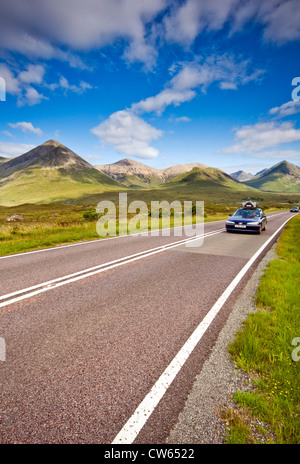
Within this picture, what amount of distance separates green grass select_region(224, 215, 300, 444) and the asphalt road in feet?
1.72

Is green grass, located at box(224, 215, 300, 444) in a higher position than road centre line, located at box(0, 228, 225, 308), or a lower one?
lower

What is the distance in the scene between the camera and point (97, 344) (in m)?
3.13

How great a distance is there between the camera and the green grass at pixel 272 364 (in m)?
1.94

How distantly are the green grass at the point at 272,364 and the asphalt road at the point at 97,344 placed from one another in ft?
1.72

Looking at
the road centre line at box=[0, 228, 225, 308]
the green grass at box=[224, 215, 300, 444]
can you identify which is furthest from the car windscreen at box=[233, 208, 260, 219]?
the green grass at box=[224, 215, 300, 444]

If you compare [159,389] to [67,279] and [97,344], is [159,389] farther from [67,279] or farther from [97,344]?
[67,279]

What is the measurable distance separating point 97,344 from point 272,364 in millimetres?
2343

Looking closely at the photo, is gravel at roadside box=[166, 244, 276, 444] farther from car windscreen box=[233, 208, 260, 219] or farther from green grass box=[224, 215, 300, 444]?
car windscreen box=[233, 208, 260, 219]

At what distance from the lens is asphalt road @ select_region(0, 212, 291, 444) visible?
6.64 feet

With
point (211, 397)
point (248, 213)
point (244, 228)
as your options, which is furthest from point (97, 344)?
point (248, 213)

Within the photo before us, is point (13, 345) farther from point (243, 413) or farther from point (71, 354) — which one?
point (243, 413)

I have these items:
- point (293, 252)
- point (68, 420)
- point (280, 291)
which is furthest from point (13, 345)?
point (293, 252)

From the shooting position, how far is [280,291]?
15.8ft
